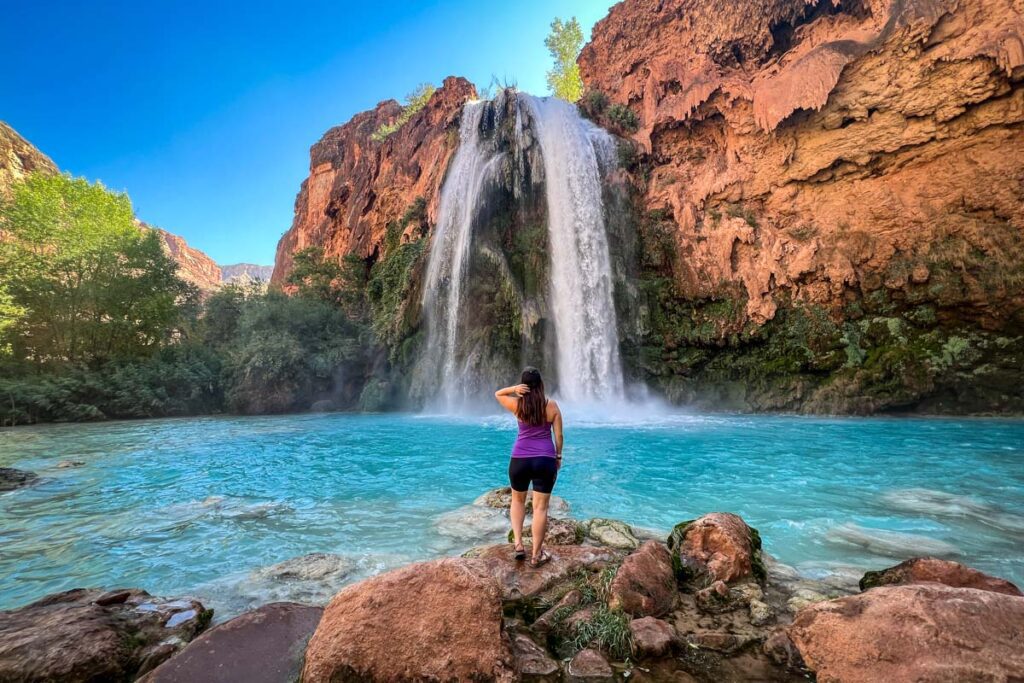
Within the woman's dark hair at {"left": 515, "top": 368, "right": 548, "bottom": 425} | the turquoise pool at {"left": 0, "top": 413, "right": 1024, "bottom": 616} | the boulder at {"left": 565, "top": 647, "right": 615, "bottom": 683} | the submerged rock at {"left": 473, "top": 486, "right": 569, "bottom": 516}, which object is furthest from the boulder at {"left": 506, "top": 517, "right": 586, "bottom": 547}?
the boulder at {"left": 565, "top": 647, "right": 615, "bottom": 683}

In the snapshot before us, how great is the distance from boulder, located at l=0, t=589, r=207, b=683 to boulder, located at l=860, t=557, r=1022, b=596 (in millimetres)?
4292

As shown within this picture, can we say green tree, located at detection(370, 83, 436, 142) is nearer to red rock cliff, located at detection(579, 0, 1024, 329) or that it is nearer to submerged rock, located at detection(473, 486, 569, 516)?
red rock cliff, located at detection(579, 0, 1024, 329)

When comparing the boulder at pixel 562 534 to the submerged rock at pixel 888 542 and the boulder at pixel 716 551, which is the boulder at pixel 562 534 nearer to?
the boulder at pixel 716 551

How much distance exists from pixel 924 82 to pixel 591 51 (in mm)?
14312

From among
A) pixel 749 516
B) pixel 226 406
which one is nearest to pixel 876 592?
pixel 749 516

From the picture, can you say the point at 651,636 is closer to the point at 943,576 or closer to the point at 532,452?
the point at 532,452

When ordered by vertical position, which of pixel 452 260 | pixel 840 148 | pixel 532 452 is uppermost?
pixel 840 148

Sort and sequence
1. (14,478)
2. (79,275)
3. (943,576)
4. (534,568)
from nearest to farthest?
(943,576) < (534,568) < (14,478) < (79,275)

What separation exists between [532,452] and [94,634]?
8.70ft

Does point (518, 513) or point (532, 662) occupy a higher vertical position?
point (518, 513)

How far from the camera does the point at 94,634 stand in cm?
245

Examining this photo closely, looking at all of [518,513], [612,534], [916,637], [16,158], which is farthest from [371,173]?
[916,637]

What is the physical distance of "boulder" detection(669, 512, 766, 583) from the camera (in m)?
3.28

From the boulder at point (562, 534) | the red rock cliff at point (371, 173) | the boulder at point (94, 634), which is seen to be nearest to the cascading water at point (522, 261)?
the red rock cliff at point (371, 173)
